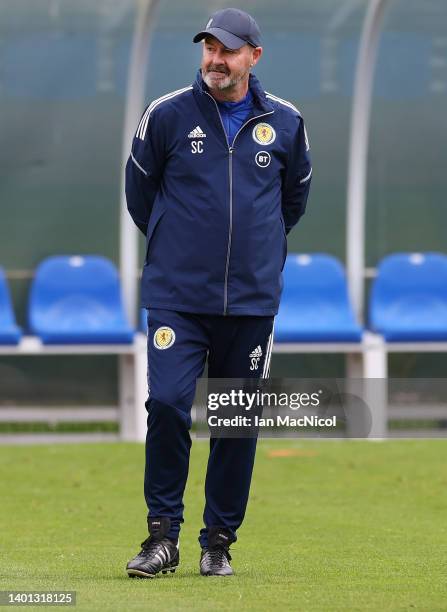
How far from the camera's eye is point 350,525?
7352mm

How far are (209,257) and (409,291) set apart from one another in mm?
6871

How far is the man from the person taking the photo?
18.3 ft

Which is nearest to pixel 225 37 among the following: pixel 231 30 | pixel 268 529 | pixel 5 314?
pixel 231 30

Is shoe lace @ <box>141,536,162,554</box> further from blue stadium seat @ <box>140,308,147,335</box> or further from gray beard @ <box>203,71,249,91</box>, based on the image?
blue stadium seat @ <box>140,308,147,335</box>

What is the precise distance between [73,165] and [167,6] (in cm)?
147

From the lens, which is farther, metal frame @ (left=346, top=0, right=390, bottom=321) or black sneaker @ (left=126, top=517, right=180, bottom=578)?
metal frame @ (left=346, top=0, right=390, bottom=321)

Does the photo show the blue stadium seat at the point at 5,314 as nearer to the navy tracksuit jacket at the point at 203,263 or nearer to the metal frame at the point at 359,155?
the metal frame at the point at 359,155

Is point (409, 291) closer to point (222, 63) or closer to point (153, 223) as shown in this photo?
point (153, 223)

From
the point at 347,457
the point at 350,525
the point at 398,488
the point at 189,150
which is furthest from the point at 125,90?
the point at 189,150

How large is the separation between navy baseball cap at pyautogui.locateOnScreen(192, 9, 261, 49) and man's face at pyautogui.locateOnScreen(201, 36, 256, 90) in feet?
0.08

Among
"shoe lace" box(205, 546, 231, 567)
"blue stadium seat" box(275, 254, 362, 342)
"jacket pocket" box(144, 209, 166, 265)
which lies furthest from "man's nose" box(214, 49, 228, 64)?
"blue stadium seat" box(275, 254, 362, 342)

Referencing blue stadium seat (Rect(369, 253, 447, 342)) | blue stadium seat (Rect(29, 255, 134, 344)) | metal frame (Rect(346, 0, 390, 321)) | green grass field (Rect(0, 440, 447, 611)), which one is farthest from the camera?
metal frame (Rect(346, 0, 390, 321))

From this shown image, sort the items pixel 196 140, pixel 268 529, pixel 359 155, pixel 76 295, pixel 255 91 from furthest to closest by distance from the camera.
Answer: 1. pixel 359 155
2. pixel 76 295
3. pixel 268 529
4. pixel 255 91
5. pixel 196 140

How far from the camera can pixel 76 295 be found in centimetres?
1192
